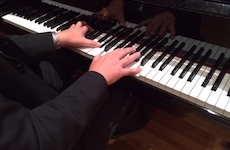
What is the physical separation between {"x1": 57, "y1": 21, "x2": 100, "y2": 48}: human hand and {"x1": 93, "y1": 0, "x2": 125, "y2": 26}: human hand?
0.09m

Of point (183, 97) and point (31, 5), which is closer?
point (183, 97)

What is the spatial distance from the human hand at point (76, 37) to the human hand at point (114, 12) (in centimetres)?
9

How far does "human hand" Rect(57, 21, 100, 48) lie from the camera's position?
99 cm

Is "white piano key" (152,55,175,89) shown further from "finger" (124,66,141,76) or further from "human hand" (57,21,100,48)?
"human hand" (57,21,100,48)

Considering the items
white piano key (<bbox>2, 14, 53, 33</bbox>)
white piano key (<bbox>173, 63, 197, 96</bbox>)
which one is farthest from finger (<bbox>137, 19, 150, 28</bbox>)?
white piano key (<bbox>2, 14, 53, 33</bbox>)

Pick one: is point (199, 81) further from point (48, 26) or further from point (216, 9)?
point (48, 26)

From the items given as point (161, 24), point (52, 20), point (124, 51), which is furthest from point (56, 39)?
point (161, 24)

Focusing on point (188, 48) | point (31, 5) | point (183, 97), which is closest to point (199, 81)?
point (183, 97)

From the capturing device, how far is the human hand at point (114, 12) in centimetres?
108

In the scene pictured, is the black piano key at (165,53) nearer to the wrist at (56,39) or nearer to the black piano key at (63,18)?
the wrist at (56,39)

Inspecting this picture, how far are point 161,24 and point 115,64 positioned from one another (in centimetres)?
29

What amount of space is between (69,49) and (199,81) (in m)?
0.58

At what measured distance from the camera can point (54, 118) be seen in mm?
660

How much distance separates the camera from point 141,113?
1.25 metres
